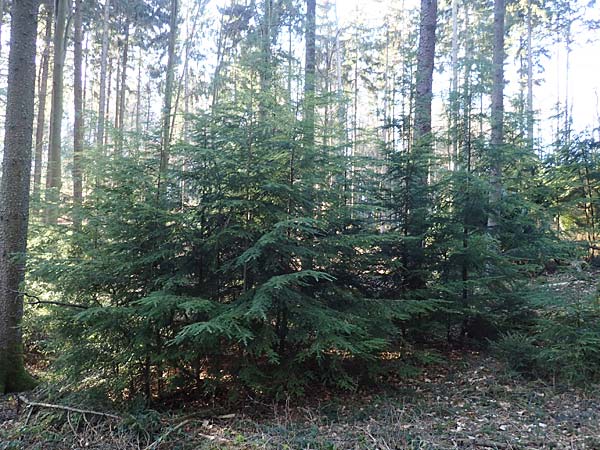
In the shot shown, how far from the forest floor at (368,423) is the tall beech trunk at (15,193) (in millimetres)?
587

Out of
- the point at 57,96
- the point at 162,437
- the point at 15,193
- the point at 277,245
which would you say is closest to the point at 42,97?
the point at 57,96

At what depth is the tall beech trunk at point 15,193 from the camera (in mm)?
5613

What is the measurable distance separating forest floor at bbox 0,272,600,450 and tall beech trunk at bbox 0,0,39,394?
59cm

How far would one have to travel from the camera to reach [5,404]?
5.20 metres

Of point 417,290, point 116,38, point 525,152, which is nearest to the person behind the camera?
point 417,290

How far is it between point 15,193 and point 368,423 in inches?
230

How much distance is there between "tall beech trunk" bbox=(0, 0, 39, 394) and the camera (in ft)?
18.4

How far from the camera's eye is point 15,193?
224 inches

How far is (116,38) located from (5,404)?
52.3ft

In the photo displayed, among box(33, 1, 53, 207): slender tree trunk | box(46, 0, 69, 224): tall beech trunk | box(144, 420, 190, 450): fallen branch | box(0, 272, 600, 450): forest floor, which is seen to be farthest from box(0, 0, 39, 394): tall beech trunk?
box(33, 1, 53, 207): slender tree trunk

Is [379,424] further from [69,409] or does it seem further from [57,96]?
[57,96]

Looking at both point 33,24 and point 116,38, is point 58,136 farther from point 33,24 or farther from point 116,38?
point 116,38


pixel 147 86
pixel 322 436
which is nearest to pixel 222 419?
pixel 322 436

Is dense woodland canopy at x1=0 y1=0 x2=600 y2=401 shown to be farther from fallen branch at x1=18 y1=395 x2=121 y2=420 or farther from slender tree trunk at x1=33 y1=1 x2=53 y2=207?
slender tree trunk at x1=33 y1=1 x2=53 y2=207
